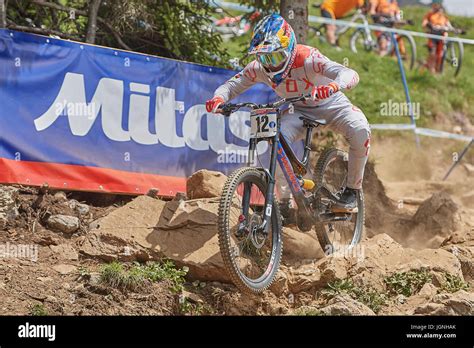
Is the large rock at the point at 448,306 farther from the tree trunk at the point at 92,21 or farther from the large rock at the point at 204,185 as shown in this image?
the tree trunk at the point at 92,21

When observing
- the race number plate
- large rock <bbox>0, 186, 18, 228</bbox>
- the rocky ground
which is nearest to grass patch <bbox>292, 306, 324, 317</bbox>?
the rocky ground

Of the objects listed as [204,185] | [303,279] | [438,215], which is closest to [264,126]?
[204,185]

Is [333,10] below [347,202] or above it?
above

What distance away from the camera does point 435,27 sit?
19359 mm

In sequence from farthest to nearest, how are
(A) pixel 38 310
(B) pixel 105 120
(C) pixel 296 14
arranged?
(C) pixel 296 14 < (B) pixel 105 120 < (A) pixel 38 310

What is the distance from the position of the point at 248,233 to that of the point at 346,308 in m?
1.08

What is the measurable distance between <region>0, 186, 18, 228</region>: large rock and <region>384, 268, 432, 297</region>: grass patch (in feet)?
12.4

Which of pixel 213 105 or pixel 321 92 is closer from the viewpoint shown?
pixel 321 92

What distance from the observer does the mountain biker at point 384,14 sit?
1984 centimetres

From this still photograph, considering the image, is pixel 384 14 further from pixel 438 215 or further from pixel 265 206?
pixel 265 206

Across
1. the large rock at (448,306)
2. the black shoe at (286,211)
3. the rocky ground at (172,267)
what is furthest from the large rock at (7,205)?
the large rock at (448,306)

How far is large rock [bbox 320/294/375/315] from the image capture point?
720 centimetres

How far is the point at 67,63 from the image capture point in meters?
8.82
